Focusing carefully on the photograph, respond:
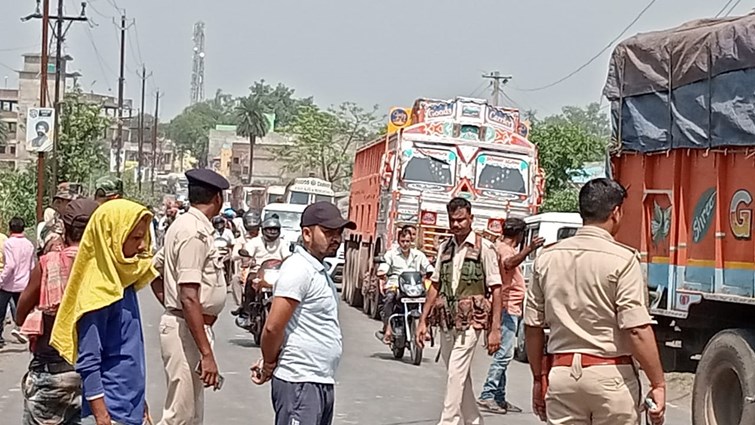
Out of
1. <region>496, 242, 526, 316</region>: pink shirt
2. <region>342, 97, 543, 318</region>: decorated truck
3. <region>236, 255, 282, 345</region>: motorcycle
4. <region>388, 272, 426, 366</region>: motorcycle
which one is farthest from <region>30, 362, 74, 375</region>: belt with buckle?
<region>342, 97, 543, 318</region>: decorated truck

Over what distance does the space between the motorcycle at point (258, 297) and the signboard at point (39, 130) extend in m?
11.1


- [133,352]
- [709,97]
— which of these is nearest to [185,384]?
[133,352]

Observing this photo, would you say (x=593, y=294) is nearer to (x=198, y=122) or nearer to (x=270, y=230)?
(x=270, y=230)

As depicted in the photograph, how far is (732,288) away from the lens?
30.6 ft

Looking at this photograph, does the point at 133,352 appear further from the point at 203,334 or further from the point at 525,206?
the point at 525,206

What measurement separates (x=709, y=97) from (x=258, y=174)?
88.2m

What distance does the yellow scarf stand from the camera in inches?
220

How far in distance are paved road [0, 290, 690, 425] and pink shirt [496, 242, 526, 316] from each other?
105 cm

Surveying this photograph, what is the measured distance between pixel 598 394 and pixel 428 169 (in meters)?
16.5

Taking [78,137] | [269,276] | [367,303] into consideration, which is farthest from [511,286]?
[78,137]

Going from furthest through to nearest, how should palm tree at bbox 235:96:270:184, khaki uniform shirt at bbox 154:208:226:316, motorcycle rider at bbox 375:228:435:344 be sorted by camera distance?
palm tree at bbox 235:96:270:184
motorcycle rider at bbox 375:228:435:344
khaki uniform shirt at bbox 154:208:226:316

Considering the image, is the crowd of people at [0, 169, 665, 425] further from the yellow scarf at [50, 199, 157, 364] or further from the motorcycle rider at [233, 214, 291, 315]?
the motorcycle rider at [233, 214, 291, 315]

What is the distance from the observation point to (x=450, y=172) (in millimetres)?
A: 22719

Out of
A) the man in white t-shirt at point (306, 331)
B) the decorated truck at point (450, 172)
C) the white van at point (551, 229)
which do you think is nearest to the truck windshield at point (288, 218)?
the decorated truck at point (450, 172)
